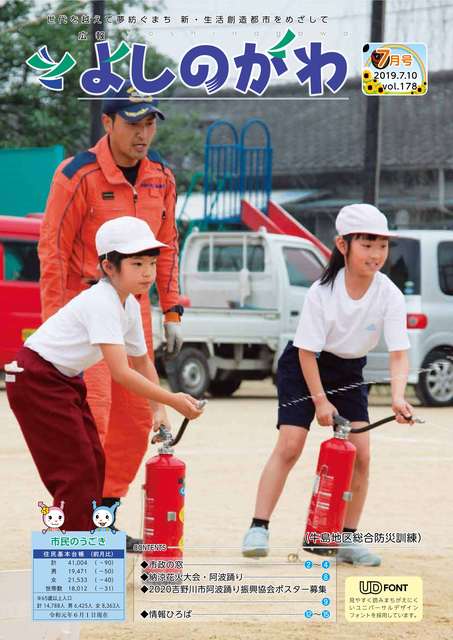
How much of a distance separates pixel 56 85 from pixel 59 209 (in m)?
0.74

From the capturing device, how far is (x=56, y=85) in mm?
5062

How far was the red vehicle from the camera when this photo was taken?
48.7 ft

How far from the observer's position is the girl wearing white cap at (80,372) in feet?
14.6

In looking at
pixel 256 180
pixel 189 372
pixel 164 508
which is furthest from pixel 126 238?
pixel 256 180

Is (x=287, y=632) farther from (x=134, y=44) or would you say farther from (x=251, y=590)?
(x=134, y=44)

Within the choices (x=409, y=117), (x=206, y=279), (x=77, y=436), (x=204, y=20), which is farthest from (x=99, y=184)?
(x=409, y=117)

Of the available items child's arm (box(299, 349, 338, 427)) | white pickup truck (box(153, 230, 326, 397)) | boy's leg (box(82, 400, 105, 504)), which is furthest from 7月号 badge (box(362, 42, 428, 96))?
white pickup truck (box(153, 230, 326, 397))

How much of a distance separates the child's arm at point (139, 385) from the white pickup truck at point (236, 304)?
943cm

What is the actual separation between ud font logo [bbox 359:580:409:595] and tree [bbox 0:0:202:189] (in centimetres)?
187

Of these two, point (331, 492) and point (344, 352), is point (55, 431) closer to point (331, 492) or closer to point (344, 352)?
point (331, 492)

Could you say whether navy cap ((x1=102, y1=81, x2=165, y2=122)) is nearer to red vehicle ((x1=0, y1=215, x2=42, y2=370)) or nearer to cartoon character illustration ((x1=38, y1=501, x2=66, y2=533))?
cartoon character illustration ((x1=38, y1=501, x2=66, y2=533))

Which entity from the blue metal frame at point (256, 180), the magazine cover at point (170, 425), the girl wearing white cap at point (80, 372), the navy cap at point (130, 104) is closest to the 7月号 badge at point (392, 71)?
the magazine cover at point (170, 425)

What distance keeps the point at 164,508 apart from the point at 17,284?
10.7m

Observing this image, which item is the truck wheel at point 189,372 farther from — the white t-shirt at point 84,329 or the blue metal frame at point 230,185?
the white t-shirt at point 84,329
